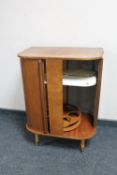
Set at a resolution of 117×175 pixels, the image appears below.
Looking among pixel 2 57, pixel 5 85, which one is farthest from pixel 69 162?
pixel 2 57

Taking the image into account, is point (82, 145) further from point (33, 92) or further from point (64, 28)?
point (64, 28)

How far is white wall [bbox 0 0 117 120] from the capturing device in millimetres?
1659

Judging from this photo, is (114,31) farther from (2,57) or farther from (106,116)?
(2,57)

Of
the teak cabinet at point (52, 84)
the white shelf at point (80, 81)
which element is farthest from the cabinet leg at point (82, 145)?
the white shelf at point (80, 81)

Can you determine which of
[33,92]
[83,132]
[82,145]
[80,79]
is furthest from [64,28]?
[82,145]

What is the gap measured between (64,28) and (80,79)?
52 centimetres

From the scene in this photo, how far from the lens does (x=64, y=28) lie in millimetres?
1759

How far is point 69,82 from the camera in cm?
150

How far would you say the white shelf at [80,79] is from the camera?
58.7 inches

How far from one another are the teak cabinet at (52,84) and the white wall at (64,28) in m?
0.18

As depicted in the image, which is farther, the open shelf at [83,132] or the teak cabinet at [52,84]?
the open shelf at [83,132]

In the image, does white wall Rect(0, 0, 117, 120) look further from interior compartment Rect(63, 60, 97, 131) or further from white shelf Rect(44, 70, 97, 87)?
white shelf Rect(44, 70, 97, 87)

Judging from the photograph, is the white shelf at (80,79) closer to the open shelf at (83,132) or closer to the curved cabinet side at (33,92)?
the curved cabinet side at (33,92)

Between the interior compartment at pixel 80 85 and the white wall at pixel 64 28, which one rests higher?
the white wall at pixel 64 28
